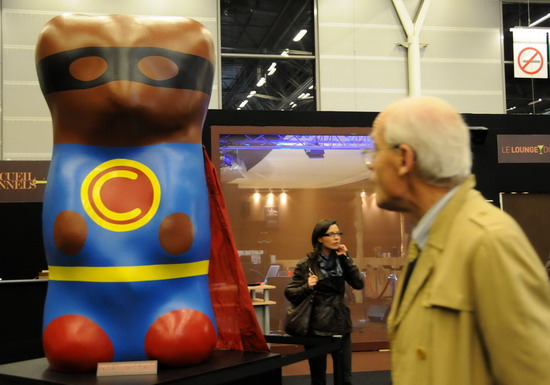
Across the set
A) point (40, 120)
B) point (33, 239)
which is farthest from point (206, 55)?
point (40, 120)

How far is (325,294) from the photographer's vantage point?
4.48 meters

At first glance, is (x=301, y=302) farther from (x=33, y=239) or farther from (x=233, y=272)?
(x=33, y=239)

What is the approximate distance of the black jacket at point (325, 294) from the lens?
4.41 metres

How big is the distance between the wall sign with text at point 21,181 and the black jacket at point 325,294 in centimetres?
461

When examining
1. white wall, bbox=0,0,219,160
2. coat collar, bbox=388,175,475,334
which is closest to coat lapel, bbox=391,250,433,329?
coat collar, bbox=388,175,475,334

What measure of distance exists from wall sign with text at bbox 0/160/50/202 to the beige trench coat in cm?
733

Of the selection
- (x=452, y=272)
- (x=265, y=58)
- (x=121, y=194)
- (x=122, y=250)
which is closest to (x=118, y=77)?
(x=121, y=194)

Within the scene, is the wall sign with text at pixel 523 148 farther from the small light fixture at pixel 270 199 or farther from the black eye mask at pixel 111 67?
the black eye mask at pixel 111 67

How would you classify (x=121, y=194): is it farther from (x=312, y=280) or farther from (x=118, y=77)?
(x=312, y=280)

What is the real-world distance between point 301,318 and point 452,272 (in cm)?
320

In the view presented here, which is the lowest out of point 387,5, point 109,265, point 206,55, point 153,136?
point 109,265

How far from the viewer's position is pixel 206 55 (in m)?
3.27

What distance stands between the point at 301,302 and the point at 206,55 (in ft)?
6.37

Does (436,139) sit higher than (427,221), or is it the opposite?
(436,139)
